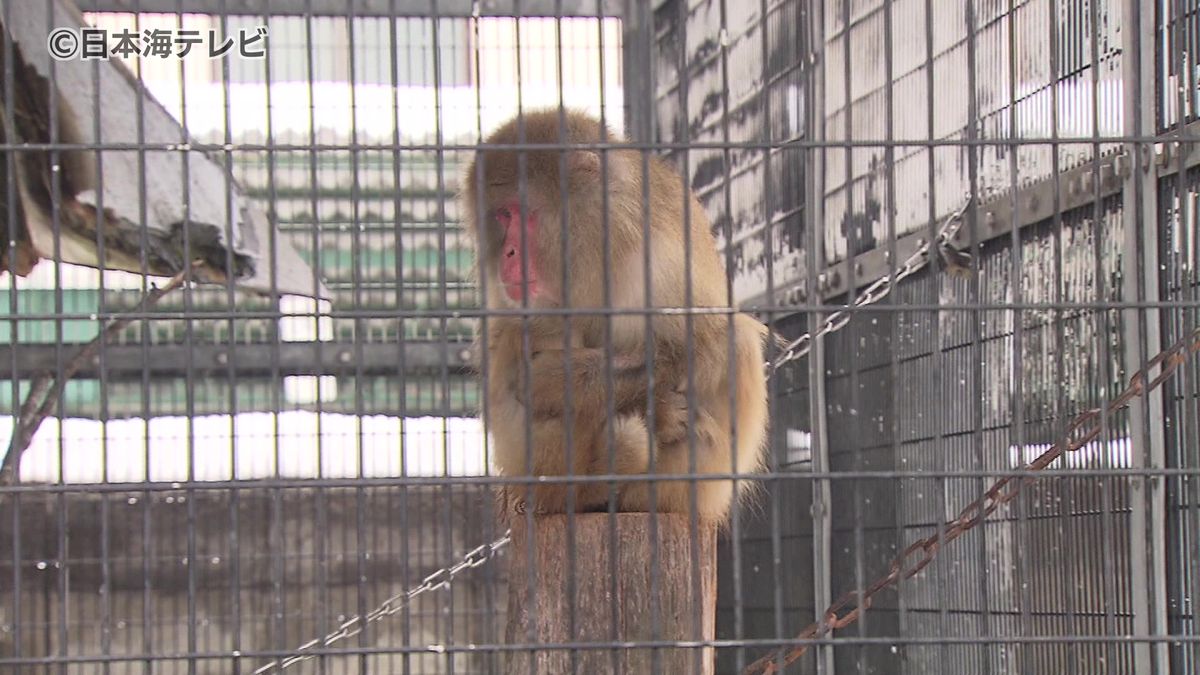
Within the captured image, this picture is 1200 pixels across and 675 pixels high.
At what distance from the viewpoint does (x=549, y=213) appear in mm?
3707

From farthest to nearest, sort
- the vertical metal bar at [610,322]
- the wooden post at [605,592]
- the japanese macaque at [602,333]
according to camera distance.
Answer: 1. the japanese macaque at [602,333]
2. the wooden post at [605,592]
3. the vertical metal bar at [610,322]

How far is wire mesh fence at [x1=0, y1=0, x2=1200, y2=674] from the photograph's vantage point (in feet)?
9.04

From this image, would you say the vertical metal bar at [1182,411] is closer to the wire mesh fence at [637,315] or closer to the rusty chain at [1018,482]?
the wire mesh fence at [637,315]

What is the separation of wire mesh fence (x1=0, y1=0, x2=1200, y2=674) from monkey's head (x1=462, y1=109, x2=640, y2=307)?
25mm

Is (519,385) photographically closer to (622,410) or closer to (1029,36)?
(622,410)

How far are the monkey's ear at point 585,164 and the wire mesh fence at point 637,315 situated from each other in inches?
0.5

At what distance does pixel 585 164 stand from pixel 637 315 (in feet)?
2.27

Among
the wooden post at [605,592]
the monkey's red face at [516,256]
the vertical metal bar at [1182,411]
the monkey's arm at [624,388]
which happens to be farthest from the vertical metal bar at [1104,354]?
the monkey's red face at [516,256]

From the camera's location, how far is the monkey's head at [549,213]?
358 centimetres

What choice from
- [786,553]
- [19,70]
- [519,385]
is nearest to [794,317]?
[786,553]

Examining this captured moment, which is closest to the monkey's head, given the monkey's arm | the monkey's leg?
the monkey's arm

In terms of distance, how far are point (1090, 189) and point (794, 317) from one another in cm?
196

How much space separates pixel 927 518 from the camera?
14.8 feet

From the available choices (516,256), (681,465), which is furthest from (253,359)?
(681,465)
